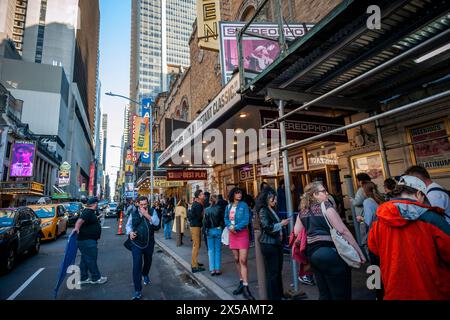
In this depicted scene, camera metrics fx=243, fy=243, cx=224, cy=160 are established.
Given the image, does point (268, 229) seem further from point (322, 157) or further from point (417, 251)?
point (322, 157)

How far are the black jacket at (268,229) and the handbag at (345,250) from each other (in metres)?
1.19

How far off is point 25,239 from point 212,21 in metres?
11.2

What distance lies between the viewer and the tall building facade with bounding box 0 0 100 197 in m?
52.7

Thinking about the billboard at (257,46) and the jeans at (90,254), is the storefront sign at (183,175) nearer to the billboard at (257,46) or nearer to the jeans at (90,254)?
the billboard at (257,46)

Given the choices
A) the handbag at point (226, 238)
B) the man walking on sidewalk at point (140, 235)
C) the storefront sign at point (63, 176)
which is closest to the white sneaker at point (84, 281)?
the man walking on sidewalk at point (140, 235)

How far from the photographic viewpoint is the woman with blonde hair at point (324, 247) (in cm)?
277

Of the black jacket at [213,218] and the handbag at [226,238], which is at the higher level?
the black jacket at [213,218]

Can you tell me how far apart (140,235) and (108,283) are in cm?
186

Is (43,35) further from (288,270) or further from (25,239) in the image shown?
(288,270)

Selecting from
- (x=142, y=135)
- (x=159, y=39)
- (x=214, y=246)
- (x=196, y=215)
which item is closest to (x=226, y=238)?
(x=214, y=246)

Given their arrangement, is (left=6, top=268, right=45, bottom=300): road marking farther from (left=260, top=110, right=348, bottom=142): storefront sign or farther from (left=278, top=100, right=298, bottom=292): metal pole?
(left=260, top=110, right=348, bottom=142): storefront sign

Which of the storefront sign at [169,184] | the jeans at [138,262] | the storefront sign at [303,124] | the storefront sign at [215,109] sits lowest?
the jeans at [138,262]
